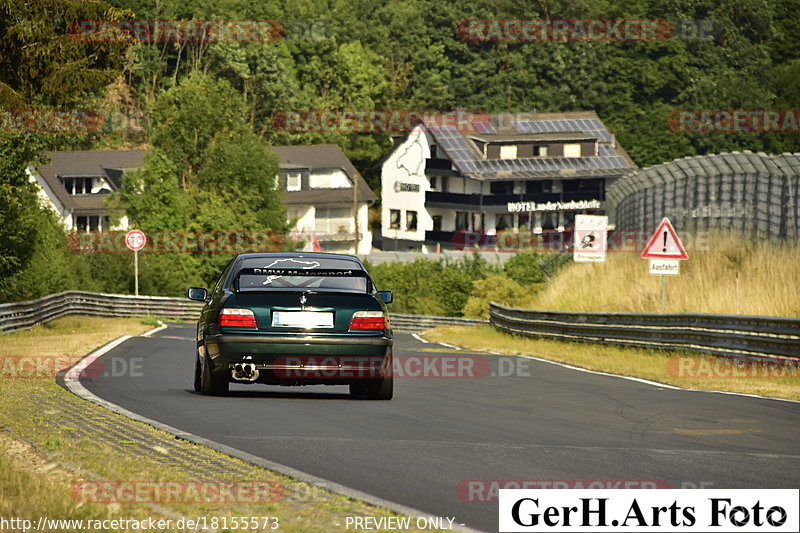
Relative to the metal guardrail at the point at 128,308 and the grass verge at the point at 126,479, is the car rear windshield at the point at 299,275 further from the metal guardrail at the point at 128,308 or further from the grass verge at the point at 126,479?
the metal guardrail at the point at 128,308

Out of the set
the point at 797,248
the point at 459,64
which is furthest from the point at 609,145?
the point at 797,248

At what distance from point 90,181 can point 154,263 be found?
3108 centimetres

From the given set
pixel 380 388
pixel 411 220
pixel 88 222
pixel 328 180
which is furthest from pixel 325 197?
pixel 380 388

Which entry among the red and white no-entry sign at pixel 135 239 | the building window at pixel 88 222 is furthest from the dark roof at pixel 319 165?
the red and white no-entry sign at pixel 135 239

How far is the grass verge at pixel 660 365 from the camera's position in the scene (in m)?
17.0

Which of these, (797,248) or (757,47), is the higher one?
(757,47)

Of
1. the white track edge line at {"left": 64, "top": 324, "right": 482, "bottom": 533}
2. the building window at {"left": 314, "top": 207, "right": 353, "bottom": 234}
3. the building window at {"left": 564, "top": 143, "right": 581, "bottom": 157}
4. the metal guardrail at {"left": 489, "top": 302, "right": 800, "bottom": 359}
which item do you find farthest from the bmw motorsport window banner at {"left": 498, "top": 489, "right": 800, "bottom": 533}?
the building window at {"left": 314, "top": 207, "right": 353, "bottom": 234}

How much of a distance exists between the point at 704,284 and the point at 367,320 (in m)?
16.5

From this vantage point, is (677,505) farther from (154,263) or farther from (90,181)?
(90,181)

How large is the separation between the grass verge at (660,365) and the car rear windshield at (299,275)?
5.77 meters

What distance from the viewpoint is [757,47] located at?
11550cm

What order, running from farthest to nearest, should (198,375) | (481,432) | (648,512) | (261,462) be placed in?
(198,375) < (481,432) < (261,462) < (648,512)

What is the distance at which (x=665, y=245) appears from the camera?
77.2 feet

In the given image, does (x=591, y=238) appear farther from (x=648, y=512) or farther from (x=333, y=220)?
(x=333, y=220)
